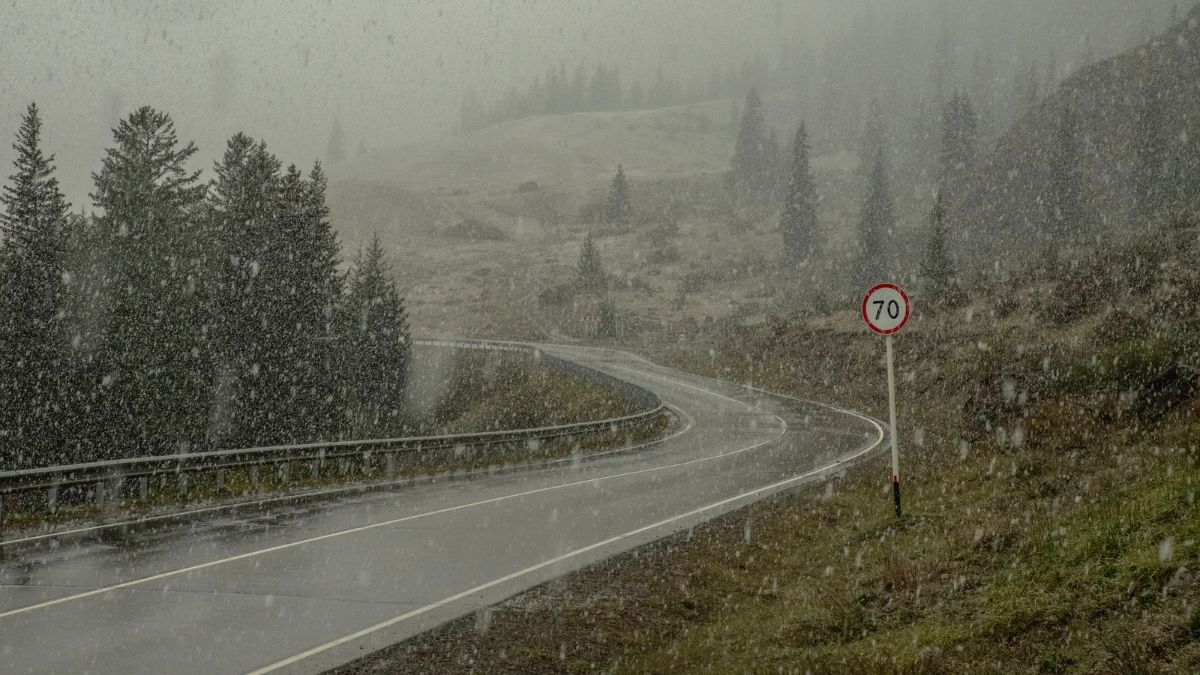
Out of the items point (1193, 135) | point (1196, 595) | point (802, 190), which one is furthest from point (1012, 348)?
point (802, 190)

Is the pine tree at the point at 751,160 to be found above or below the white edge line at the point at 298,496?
→ above

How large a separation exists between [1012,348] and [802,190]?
71680mm

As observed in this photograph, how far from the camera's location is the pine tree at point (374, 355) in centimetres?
4784

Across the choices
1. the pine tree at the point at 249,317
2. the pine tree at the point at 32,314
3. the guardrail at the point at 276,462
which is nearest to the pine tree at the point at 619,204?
the pine tree at the point at 249,317

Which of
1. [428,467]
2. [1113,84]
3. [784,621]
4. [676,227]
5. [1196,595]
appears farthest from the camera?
[676,227]

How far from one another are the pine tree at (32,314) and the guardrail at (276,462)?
2.99 meters

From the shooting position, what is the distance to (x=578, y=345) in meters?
68.6

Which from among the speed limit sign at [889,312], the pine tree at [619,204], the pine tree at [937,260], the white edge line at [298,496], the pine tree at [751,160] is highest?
the pine tree at [751,160]

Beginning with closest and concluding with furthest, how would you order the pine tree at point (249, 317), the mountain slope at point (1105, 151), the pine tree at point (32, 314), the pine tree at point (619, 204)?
the pine tree at point (32, 314) < the pine tree at point (249, 317) < the mountain slope at point (1105, 151) < the pine tree at point (619, 204)

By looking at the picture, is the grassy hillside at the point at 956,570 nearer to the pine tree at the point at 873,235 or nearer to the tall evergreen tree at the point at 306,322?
the tall evergreen tree at the point at 306,322

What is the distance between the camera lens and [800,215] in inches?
3767

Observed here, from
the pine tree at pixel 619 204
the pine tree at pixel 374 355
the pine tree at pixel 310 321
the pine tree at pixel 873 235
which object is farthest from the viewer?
the pine tree at pixel 619 204

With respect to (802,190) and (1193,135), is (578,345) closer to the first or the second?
(802,190)

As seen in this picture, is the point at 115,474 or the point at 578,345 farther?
the point at 578,345
